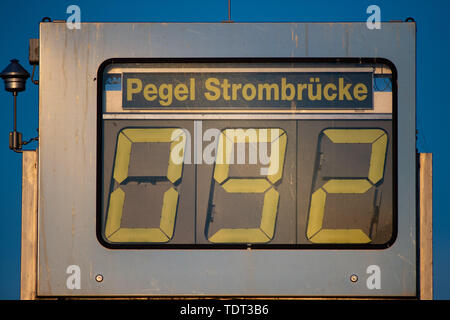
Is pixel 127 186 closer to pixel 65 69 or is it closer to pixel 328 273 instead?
pixel 65 69

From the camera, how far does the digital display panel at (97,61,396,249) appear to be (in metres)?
4.62

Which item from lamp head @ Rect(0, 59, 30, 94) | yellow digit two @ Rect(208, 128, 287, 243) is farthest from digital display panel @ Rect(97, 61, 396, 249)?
lamp head @ Rect(0, 59, 30, 94)

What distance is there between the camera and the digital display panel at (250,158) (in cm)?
462

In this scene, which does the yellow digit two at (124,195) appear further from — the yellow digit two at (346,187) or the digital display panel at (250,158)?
the yellow digit two at (346,187)

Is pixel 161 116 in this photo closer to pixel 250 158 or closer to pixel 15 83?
pixel 250 158

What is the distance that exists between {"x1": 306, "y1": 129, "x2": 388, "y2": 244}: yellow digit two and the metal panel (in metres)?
0.10

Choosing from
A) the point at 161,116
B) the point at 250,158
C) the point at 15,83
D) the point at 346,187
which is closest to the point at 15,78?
the point at 15,83

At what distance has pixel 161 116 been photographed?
4.68 m

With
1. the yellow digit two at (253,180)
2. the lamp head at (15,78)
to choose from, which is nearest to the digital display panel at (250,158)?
the yellow digit two at (253,180)

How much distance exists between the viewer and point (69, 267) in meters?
4.66

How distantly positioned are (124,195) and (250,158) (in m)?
0.86

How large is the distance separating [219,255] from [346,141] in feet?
3.68

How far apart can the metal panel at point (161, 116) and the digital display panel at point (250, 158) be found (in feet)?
0.27

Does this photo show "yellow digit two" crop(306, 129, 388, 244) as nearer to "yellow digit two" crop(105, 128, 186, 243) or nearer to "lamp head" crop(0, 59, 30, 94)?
"yellow digit two" crop(105, 128, 186, 243)
